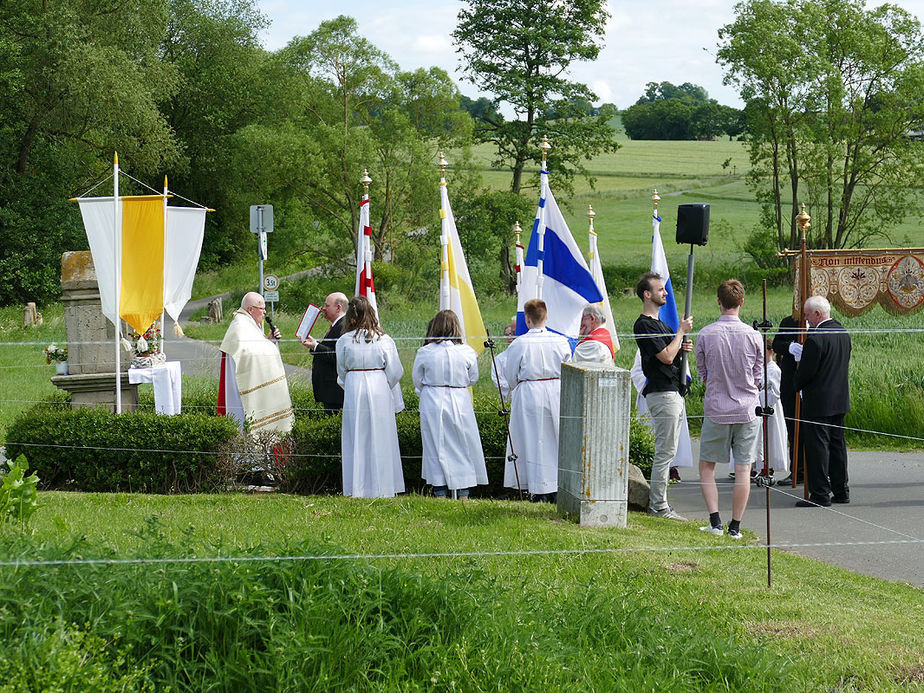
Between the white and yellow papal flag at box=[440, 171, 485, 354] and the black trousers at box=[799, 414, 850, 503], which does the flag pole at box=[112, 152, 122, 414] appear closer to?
the white and yellow papal flag at box=[440, 171, 485, 354]

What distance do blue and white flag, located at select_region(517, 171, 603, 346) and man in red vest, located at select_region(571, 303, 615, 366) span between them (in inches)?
80.1

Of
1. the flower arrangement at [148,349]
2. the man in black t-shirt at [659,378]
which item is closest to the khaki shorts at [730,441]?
the man in black t-shirt at [659,378]

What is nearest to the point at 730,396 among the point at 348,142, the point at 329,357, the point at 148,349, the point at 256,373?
the point at 329,357

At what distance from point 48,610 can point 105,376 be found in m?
7.81

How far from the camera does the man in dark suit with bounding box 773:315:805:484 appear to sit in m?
11.3

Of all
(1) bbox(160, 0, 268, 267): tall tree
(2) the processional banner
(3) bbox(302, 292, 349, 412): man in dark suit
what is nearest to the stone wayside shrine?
(3) bbox(302, 292, 349, 412): man in dark suit

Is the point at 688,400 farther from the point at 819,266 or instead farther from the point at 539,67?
the point at 539,67

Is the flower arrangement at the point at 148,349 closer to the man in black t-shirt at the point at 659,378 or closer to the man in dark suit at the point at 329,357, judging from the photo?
the man in dark suit at the point at 329,357

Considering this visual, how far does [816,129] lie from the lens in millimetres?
40438

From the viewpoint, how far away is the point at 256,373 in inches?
456

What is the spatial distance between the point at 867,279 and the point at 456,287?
15.3 feet

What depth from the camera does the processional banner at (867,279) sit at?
39.0ft

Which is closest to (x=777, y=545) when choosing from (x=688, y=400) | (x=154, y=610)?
(x=154, y=610)

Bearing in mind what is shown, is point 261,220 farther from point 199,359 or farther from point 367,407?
point 367,407
